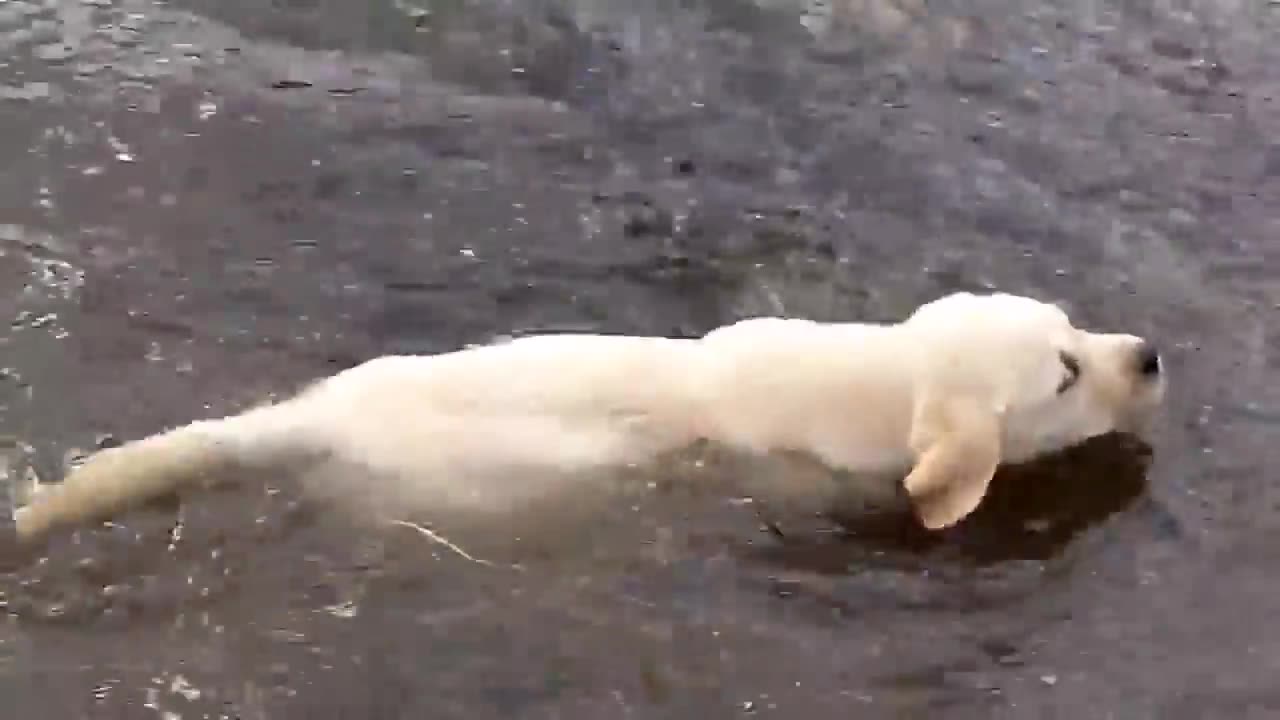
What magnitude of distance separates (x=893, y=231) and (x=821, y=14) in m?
1.59

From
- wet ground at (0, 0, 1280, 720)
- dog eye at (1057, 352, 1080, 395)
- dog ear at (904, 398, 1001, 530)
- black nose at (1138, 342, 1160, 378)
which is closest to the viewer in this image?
wet ground at (0, 0, 1280, 720)

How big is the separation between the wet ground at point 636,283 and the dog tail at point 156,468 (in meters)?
0.08

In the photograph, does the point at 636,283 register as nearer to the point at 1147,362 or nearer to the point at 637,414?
the point at 637,414

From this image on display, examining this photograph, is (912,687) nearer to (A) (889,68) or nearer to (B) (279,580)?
(B) (279,580)

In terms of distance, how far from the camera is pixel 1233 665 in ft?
14.7

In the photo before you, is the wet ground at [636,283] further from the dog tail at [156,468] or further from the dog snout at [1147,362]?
the dog snout at [1147,362]

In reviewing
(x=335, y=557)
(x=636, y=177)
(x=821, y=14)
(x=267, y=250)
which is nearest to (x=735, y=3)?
(x=821, y=14)

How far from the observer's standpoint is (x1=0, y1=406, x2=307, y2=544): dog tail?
434 centimetres

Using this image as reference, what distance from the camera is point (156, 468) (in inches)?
173

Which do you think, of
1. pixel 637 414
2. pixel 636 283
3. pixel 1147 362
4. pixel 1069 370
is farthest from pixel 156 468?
pixel 1147 362

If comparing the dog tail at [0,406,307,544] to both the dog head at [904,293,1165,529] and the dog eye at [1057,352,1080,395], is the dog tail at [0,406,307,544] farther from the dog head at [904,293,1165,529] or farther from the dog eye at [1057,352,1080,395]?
the dog eye at [1057,352,1080,395]

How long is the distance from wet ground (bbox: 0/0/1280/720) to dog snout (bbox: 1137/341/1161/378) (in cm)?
25

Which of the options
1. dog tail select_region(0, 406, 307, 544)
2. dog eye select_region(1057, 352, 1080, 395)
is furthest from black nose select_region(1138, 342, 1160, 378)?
dog tail select_region(0, 406, 307, 544)

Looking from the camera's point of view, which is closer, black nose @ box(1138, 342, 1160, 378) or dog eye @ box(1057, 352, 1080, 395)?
dog eye @ box(1057, 352, 1080, 395)
